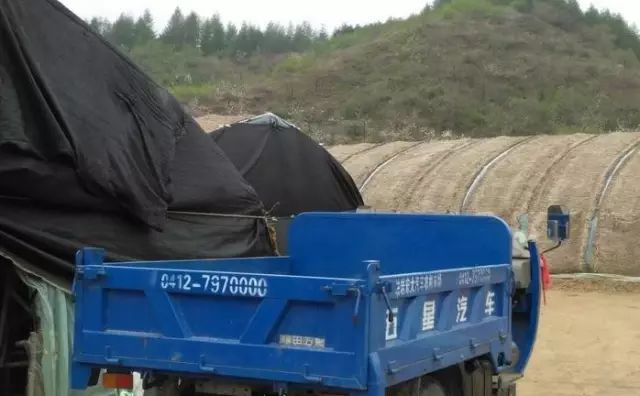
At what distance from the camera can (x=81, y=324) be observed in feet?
16.8

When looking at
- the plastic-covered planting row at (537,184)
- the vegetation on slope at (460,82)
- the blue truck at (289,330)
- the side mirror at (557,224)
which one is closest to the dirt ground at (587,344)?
the plastic-covered planting row at (537,184)

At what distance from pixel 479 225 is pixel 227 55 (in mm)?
85093

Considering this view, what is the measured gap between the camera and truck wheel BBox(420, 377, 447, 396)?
529 centimetres

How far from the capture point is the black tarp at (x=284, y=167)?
1249cm

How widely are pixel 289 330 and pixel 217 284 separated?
1.42 ft

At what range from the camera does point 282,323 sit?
183 inches

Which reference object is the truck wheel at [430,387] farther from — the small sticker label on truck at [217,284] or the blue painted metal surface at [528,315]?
the blue painted metal surface at [528,315]

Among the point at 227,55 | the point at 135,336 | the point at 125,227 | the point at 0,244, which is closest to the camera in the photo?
the point at 135,336

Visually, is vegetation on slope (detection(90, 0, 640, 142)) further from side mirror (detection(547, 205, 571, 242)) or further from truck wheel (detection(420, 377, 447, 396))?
truck wheel (detection(420, 377, 447, 396))

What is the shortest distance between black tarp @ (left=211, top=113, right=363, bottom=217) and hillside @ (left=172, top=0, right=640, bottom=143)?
2777 cm

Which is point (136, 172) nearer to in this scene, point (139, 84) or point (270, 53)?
point (139, 84)

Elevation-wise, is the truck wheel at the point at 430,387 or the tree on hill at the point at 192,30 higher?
the tree on hill at the point at 192,30

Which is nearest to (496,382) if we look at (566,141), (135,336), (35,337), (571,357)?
(135,336)

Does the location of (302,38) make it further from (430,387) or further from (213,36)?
(430,387)
